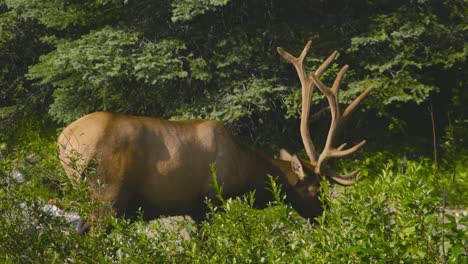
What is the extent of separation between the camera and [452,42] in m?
9.70

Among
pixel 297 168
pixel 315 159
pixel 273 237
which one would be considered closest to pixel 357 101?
pixel 315 159

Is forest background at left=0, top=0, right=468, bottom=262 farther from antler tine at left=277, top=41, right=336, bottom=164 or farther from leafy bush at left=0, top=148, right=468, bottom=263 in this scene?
leafy bush at left=0, top=148, right=468, bottom=263

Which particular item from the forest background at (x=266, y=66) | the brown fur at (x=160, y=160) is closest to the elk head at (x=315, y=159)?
the brown fur at (x=160, y=160)

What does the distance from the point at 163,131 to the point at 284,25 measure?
4566 mm

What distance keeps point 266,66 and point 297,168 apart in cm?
343

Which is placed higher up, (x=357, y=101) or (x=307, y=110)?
(x=357, y=101)

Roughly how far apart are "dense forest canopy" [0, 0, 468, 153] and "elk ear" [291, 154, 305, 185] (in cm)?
290

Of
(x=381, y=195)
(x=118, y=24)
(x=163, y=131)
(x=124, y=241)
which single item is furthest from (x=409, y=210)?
(x=118, y=24)

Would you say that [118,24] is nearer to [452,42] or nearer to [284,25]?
[284,25]

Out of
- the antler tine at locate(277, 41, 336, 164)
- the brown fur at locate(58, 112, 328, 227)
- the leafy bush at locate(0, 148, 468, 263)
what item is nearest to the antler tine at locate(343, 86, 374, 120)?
the antler tine at locate(277, 41, 336, 164)

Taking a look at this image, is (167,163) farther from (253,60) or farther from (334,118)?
(253,60)

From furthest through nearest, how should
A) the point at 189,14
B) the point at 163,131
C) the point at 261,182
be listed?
1. the point at 189,14
2. the point at 261,182
3. the point at 163,131

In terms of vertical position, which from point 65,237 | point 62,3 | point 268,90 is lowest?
point 268,90

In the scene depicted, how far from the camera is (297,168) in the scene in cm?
619
